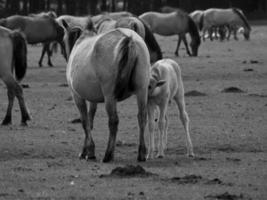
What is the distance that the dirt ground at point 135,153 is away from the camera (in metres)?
9.78

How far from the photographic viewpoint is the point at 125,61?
464 inches

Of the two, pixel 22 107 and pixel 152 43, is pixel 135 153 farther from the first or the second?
pixel 152 43

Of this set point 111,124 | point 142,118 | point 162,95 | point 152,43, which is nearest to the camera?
point 111,124

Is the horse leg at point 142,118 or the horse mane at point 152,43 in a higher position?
the horse leg at point 142,118

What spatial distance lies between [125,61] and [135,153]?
161 cm

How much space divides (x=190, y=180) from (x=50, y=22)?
73.8ft

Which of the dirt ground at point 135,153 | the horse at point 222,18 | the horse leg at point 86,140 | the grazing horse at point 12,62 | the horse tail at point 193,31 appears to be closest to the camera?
the dirt ground at point 135,153

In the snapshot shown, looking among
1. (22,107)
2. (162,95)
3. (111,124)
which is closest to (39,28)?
(22,107)

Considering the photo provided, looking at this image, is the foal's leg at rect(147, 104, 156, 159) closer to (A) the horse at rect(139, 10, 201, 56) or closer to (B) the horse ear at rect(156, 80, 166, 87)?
(B) the horse ear at rect(156, 80, 166, 87)

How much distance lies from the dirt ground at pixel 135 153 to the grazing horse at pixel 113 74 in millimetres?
442

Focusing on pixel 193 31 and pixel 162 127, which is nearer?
pixel 162 127

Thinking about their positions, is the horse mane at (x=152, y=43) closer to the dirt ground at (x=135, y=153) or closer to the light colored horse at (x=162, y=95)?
the dirt ground at (x=135, y=153)

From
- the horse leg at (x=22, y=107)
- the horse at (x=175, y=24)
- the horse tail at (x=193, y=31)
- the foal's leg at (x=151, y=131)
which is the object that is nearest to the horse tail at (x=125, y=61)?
the foal's leg at (x=151, y=131)

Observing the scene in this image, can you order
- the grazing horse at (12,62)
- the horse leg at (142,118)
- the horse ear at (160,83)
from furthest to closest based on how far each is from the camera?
1. the grazing horse at (12,62)
2. the horse ear at (160,83)
3. the horse leg at (142,118)
